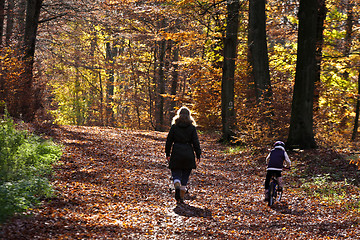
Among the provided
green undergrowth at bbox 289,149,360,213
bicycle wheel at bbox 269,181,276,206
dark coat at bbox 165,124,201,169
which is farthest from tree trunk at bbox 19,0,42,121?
bicycle wheel at bbox 269,181,276,206

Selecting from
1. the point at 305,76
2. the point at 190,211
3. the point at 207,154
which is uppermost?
the point at 305,76

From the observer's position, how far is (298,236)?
22.2 ft

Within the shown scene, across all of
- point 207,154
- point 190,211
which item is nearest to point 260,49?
point 207,154

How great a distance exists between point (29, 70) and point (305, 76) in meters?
11.1

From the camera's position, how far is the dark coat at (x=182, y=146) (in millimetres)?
8234

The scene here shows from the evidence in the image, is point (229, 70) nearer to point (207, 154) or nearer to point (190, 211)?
point (207, 154)

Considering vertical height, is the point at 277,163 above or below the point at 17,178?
above

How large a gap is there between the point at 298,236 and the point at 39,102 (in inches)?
517

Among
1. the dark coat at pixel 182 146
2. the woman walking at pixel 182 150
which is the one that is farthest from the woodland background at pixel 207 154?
the dark coat at pixel 182 146

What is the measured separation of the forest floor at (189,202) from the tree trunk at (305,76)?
2.48ft

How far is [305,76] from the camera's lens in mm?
13258

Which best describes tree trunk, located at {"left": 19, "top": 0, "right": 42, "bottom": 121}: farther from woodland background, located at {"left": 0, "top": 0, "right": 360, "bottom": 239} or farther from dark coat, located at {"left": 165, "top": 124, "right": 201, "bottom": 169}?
dark coat, located at {"left": 165, "top": 124, "right": 201, "bottom": 169}

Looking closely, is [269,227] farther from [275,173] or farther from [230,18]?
[230,18]

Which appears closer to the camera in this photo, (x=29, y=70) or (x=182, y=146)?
(x=182, y=146)
